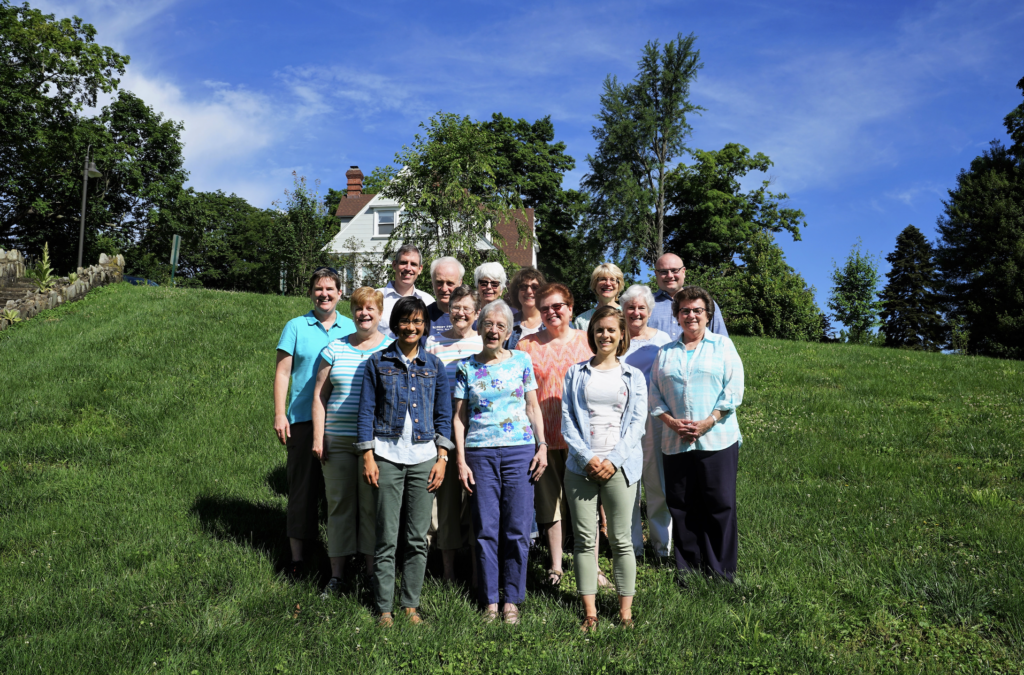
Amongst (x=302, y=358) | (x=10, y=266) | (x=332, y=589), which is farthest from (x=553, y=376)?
Answer: (x=10, y=266)

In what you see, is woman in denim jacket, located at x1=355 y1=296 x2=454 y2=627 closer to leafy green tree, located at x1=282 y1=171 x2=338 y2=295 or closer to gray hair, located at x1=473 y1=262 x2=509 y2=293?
gray hair, located at x1=473 y1=262 x2=509 y2=293

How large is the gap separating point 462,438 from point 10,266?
19455mm

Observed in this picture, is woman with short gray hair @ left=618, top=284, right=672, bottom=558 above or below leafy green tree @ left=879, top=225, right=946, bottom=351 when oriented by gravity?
below

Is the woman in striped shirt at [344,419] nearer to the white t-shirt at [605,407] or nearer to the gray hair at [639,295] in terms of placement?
the white t-shirt at [605,407]

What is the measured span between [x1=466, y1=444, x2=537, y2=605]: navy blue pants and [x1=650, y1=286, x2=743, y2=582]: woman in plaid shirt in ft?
3.89

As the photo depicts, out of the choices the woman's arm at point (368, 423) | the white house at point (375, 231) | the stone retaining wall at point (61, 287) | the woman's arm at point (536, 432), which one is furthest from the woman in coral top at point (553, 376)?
the white house at point (375, 231)

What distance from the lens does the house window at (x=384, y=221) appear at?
34.4m

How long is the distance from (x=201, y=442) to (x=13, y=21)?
2886 cm

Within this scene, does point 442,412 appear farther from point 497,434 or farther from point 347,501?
point 347,501

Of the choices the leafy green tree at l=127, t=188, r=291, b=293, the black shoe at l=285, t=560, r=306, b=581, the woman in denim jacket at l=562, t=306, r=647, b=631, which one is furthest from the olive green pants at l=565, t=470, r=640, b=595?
the leafy green tree at l=127, t=188, r=291, b=293

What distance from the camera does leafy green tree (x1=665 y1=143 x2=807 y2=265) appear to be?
37.9 metres

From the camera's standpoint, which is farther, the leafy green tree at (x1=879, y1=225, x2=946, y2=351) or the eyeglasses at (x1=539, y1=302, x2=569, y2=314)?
the leafy green tree at (x1=879, y1=225, x2=946, y2=351)

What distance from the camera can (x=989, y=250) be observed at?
115ft

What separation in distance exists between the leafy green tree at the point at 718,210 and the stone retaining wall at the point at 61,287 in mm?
28668
